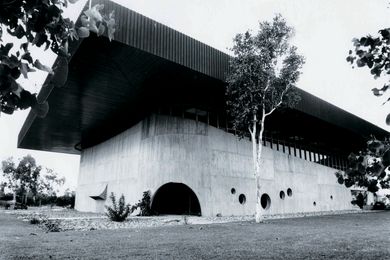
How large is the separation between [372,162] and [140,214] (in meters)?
19.9

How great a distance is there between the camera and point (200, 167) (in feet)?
70.2

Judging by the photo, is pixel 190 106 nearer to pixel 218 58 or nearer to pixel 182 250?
pixel 218 58

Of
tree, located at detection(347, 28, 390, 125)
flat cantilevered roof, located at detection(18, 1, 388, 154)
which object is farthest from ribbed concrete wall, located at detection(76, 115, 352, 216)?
tree, located at detection(347, 28, 390, 125)

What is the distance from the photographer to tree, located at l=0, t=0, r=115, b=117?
1557 millimetres

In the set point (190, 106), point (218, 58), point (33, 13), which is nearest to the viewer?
point (33, 13)

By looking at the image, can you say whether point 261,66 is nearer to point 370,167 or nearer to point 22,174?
point 370,167

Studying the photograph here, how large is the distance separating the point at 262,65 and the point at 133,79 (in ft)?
23.5

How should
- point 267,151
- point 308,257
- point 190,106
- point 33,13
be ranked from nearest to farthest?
1. point 33,13
2. point 308,257
3. point 190,106
4. point 267,151

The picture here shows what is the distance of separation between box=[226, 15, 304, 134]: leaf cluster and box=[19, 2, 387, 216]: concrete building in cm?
145

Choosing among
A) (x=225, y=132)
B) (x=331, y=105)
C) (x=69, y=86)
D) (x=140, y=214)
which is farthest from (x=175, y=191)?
(x=331, y=105)

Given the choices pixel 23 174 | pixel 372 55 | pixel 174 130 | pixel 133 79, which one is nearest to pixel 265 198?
pixel 174 130

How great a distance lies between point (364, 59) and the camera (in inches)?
88.9

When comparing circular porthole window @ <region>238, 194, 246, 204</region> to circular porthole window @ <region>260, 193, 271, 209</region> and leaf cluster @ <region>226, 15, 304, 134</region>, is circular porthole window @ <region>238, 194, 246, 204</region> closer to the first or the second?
circular porthole window @ <region>260, 193, 271, 209</region>

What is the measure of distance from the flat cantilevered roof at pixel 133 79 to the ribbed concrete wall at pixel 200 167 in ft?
6.14
